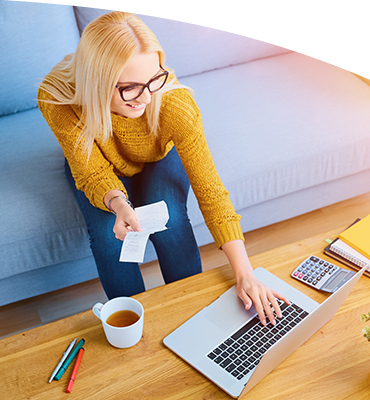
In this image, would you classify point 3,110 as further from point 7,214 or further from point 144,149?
point 144,149

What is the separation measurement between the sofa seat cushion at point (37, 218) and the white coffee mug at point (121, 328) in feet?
1.81

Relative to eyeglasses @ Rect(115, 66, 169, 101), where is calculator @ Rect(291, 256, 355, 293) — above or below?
below

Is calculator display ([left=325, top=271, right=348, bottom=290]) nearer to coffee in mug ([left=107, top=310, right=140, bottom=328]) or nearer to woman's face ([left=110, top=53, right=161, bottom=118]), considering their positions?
coffee in mug ([left=107, top=310, right=140, bottom=328])

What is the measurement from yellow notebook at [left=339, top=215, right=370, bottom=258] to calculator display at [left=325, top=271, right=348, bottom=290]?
9 cm

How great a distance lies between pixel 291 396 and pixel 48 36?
4.98 ft

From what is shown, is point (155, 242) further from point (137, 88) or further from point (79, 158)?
point (137, 88)

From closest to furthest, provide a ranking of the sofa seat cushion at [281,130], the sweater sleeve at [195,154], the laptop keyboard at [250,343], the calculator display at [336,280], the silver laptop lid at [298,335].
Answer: the silver laptop lid at [298,335]
the laptop keyboard at [250,343]
the calculator display at [336,280]
the sweater sleeve at [195,154]
the sofa seat cushion at [281,130]

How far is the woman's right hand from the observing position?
108 cm

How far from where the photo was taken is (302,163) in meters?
1.60

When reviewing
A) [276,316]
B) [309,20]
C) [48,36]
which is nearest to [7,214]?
[48,36]

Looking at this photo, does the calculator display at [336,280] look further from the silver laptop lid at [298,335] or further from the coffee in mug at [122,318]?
the coffee in mug at [122,318]

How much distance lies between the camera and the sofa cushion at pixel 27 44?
1.61m

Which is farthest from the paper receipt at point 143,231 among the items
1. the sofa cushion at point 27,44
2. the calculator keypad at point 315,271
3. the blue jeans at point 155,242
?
the sofa cushion at point 27,44

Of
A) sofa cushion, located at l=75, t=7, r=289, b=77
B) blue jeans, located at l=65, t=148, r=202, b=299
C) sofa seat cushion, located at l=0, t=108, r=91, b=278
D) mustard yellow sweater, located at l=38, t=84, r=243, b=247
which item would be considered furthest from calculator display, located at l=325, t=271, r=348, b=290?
sofa cushion, located at l=75, t=7, r=289, b=77
